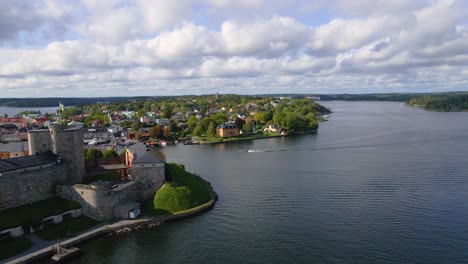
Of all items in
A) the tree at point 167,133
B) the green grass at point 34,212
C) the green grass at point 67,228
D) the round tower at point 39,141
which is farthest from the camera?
the tree at point 167,133

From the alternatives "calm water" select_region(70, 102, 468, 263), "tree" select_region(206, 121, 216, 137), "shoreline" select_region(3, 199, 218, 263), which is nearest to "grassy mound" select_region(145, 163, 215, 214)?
"shoreline" select_region(3, 199, 218, 263)

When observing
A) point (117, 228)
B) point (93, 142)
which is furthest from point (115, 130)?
point (117, 228)

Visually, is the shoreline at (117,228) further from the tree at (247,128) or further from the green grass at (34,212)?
the tree at (247,128)

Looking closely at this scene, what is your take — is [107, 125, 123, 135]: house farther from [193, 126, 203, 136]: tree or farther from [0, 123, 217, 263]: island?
[0, 123, 217, 263]: island

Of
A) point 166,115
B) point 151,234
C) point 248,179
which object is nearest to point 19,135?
point 166,115

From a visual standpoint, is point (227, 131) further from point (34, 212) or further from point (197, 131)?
point (34, 212)

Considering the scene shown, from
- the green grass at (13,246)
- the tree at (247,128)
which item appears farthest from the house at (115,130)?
the green grass at (13,246)
